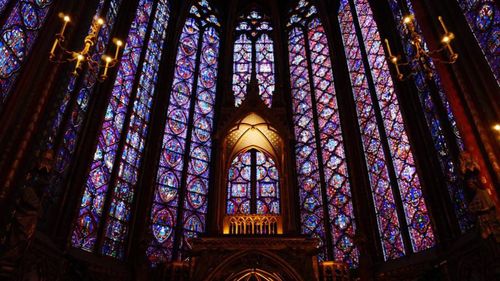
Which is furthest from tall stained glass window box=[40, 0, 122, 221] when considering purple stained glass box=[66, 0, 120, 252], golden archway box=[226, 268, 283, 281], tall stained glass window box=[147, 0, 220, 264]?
golden archway box=[226, 268, 283, 281]

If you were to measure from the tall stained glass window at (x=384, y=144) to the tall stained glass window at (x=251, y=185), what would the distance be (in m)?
2.67

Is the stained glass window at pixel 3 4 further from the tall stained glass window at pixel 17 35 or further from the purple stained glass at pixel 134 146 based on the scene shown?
the purple stained glass at pixel 134 146

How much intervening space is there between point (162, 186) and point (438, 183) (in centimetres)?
684

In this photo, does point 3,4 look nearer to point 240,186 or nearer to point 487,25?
point 240,186

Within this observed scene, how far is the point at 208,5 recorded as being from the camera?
1656 centimetres

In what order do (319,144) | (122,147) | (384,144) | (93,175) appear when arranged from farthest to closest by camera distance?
(319,144) → (384,144) → (122,147) → (93,175)

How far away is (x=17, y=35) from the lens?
289 inches

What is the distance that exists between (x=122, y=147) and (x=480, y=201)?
26.2 feet

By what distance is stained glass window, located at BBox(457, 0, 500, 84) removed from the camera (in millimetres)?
7695

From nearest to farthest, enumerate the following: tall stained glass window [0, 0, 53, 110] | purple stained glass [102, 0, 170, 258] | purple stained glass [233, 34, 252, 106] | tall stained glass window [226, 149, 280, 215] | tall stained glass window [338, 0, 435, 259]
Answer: tall stained glass window [0, 0, 53, 110] < tall stained glass window [338, 0, 435, 259] < purple stained glass [102, 0, 170, 258] < tall stained glass window [226, 149, 280, 215] < purple stained glass [233, 34, 252, 106]

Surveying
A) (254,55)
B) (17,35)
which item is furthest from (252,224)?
(254,55)

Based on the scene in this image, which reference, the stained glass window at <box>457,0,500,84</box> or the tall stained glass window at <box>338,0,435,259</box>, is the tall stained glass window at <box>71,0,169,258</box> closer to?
the tall stained glass window at <box>338,0,435,259</box>

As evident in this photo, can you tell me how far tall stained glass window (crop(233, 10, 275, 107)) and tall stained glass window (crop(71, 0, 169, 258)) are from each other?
9.45 ft

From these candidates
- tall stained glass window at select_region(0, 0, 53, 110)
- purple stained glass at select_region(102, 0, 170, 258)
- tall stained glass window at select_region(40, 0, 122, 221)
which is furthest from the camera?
purple stained glass at select_region(102, 0, 170, 258)
